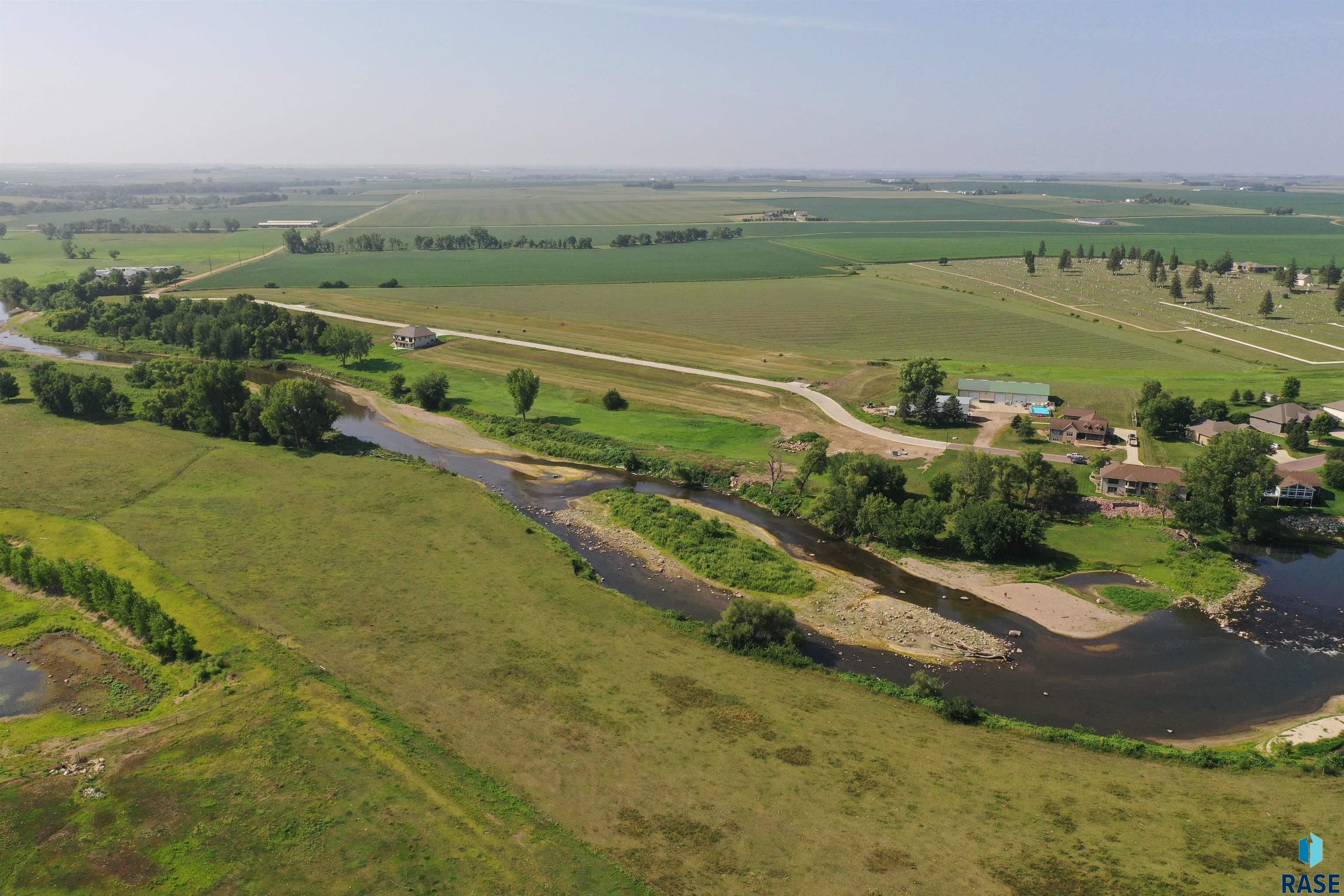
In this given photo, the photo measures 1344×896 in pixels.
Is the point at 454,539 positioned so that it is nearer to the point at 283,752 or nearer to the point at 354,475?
the point at 354,475

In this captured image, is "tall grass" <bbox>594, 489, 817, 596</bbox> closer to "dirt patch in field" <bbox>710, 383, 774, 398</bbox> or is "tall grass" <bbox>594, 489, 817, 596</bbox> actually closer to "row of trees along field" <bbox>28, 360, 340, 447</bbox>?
"dirt patch in field" <bbox>710, 383, 774, 398</bbox>

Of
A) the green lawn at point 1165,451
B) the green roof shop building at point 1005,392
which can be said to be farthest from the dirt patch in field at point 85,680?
the green roof shop building at point 1005,392

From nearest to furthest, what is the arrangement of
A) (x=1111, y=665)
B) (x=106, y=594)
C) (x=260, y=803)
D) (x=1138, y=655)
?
(x=260, y=803), (x=1111, y=665), (x=1138, y=655), (x=106, y=594)

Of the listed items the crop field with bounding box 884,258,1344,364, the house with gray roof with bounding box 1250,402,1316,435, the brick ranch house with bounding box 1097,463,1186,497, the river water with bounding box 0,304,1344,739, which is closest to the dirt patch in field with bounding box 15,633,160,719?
the river water with bounding box 0,304,1344,739

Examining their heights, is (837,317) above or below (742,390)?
above

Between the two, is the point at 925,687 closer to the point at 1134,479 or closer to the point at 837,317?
the point at 1134,479

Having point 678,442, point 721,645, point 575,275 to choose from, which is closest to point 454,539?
point 721,645

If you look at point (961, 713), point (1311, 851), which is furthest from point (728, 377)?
point (1311, 851)
